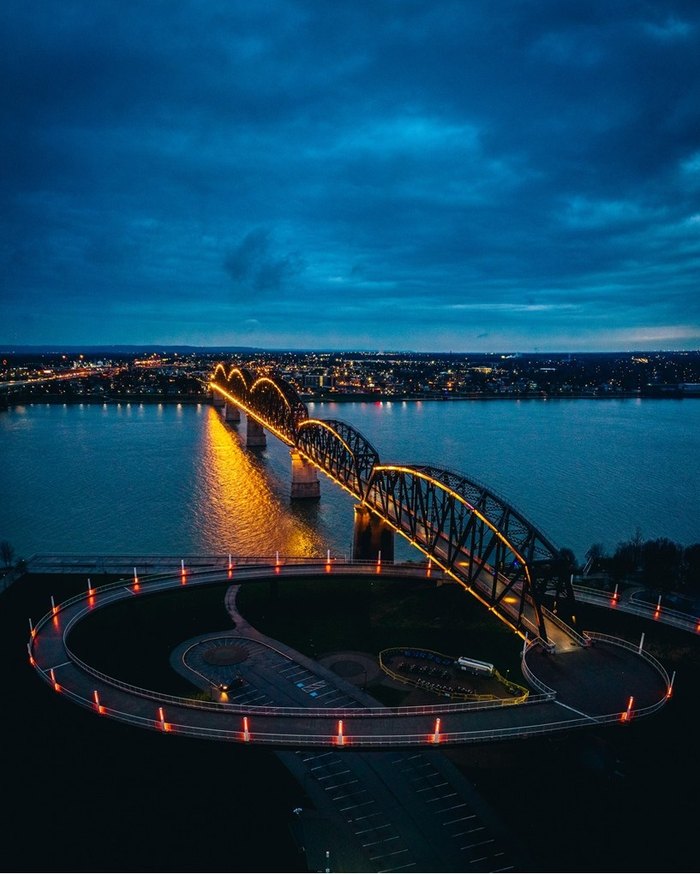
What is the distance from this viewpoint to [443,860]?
2006cm

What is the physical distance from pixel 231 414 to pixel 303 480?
77.4 metres

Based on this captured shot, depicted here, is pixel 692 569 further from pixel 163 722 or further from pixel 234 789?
pixel 163 722

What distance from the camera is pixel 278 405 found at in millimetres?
97312

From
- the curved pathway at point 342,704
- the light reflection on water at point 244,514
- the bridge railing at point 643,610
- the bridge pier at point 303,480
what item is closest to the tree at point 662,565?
the bridge railing at point 643,610

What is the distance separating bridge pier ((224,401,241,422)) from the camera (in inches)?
5650

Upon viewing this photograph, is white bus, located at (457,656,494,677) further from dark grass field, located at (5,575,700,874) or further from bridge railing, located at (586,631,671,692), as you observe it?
bridge railing, located at (586,631,671,692)

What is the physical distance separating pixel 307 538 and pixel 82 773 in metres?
36.5

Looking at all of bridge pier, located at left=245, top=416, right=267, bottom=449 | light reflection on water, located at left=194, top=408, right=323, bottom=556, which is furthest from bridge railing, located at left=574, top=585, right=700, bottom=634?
bridge pier, located at left=245, top=416, right=267, bottom=449

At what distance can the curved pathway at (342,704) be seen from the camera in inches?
925

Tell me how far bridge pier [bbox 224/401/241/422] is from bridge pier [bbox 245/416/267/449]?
109ft

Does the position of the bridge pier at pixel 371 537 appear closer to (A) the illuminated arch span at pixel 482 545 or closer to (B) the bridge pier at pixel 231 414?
(A) the illuminated arch span at pixel 482 545

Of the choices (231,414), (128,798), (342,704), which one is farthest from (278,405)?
(128,798)

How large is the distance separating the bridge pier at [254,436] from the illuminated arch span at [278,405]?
10.4 feet

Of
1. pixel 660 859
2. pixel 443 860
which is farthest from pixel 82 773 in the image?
pixel 660 859
